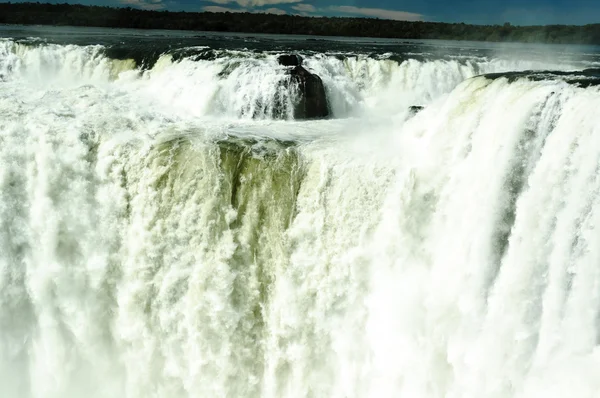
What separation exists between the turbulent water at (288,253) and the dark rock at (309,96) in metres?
2.64

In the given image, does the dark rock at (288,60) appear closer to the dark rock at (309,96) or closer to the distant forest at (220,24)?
the dark rock at (309,96)

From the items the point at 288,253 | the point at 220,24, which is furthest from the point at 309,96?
the point at 220,24

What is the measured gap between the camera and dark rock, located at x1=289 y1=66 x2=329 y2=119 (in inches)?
426

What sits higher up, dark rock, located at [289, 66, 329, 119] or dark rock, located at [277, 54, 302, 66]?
dark rock, located at [277, 54, 302, 66]

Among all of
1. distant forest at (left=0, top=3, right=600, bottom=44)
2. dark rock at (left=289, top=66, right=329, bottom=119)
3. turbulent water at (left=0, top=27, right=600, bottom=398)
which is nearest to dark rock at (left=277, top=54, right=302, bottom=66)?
dark rock at (left=289, top=66, right=329, bottom=119)

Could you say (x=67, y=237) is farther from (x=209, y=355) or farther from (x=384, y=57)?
(x=384, y=57)

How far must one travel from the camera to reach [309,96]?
10.9 meters

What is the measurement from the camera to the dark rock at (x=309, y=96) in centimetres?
1082

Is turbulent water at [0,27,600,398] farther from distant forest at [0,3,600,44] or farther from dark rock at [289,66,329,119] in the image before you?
distant forest at [0,3,600,44]

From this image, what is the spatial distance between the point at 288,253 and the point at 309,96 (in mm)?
4940

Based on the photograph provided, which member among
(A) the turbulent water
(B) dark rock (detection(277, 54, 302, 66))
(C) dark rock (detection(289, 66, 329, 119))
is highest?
(B) dark rock (detection(277, 54, 302, 66))

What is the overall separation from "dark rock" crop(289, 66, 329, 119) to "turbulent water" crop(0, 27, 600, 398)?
2640 millimetres

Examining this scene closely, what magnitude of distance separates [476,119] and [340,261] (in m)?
2.20

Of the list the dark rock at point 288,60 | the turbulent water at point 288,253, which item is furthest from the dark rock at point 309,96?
the turbulent water at point 288,253
